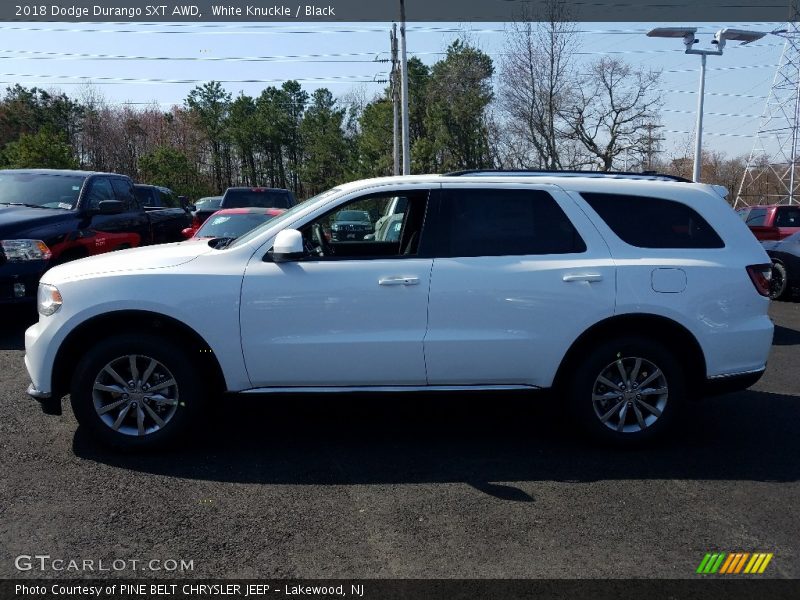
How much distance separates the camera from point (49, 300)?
4.66 metres

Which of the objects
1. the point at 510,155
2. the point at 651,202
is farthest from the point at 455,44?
the point at 651,202

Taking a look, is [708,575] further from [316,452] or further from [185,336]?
[185,336]

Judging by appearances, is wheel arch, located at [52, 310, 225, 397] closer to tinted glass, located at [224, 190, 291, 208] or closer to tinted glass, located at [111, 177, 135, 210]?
tinted glass, located at [111, 177, 135, 210]

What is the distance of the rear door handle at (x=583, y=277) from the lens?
185 inches

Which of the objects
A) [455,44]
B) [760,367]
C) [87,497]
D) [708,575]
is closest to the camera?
[708,575]

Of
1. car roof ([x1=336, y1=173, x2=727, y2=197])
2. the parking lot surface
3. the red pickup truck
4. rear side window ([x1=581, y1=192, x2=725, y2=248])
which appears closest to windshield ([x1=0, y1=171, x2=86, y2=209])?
the parking lot surface

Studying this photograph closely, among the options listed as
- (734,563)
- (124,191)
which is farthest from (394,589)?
(124,191)

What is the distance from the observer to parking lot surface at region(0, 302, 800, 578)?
11.4 feet

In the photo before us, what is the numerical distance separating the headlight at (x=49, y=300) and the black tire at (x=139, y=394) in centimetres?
38

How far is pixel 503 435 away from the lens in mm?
5230

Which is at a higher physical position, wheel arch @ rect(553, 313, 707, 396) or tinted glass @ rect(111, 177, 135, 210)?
tinted glass @ rect(111, 177, 135, 210)

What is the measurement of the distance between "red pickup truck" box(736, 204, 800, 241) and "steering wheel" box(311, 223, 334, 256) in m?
11.2

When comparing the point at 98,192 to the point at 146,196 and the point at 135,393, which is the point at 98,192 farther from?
the point at 146,196

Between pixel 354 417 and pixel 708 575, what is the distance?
2.93 m
